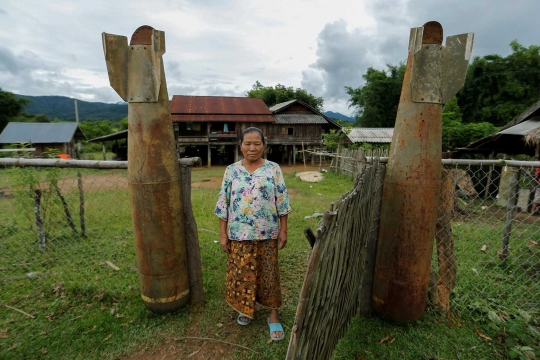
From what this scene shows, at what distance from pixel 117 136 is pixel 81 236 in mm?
18627

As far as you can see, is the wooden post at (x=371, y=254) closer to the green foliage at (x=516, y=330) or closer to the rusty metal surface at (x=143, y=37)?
the green foliage at (x=516, y=330)

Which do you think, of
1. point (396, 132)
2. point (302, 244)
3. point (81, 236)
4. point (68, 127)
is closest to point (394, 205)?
point (396, 132)

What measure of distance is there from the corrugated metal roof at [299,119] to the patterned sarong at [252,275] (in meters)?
20.6

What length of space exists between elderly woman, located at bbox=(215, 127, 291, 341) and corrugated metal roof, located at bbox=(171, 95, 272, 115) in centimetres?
1962

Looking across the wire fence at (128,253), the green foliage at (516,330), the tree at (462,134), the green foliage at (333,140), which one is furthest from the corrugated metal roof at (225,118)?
the green foliage at (516,330)

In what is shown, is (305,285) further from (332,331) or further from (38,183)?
(38,183)

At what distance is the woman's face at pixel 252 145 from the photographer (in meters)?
2.19

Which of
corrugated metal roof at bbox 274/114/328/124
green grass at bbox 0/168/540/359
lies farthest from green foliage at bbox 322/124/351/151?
green grass at bbox 0/168/540/359

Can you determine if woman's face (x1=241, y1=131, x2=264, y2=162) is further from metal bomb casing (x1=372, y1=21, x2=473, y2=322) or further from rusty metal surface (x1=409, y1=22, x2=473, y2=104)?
rusty metal surface (x1=409, y1=22, x2=473, y2=104)

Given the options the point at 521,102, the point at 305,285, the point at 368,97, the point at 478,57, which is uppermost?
the point at 478,57

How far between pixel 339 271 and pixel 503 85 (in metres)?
33.3

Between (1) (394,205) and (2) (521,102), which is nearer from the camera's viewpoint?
(1) (394,205)

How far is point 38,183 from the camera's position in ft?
12.8

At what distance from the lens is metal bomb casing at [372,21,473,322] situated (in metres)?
2.00
